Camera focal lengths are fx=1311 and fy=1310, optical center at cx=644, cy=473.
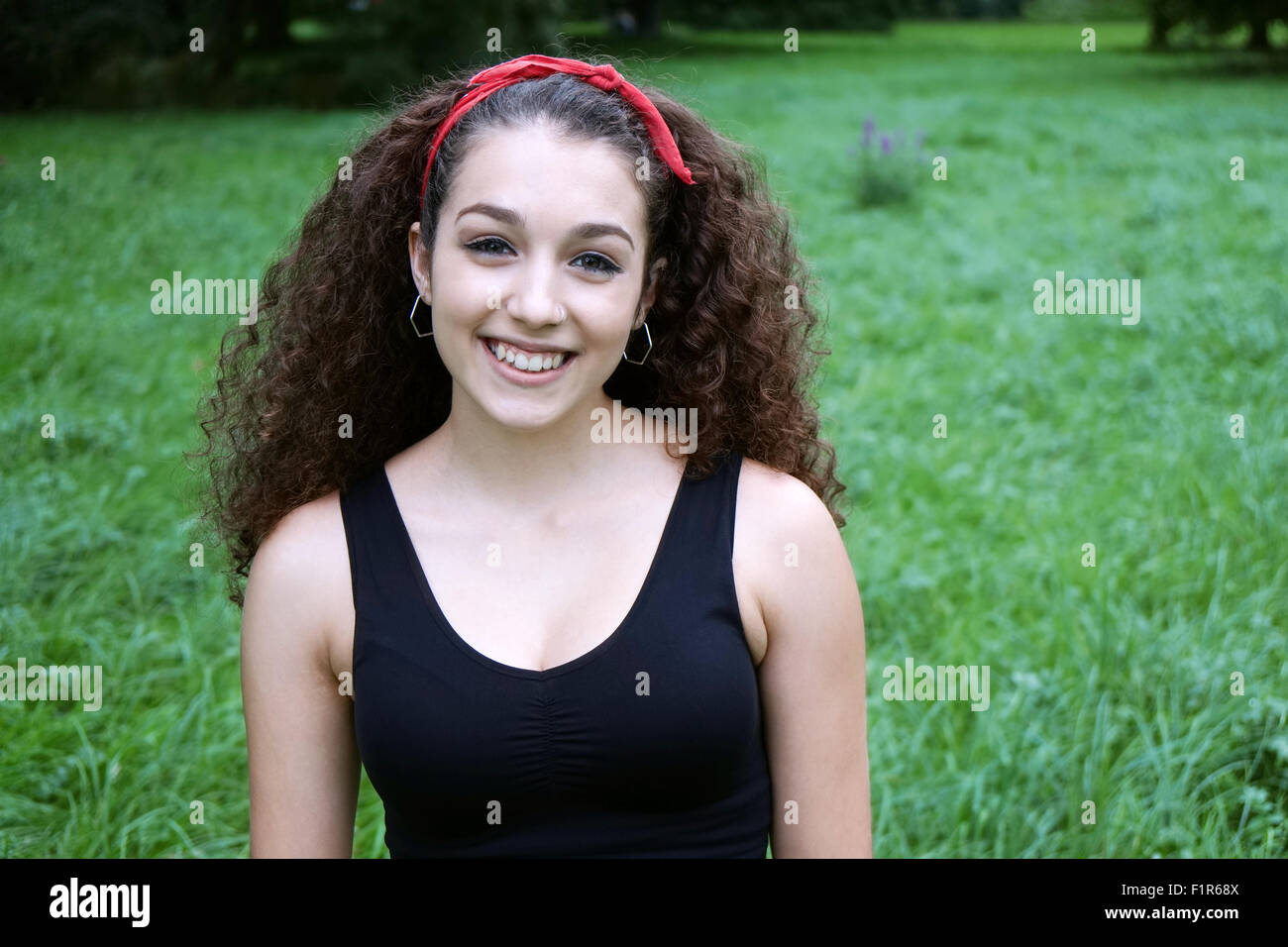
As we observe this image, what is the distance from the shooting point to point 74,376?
504 centimetres

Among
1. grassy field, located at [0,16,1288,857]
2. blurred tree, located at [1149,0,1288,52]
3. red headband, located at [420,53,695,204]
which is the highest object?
blurred tree, located at [1149,0,1288,52]

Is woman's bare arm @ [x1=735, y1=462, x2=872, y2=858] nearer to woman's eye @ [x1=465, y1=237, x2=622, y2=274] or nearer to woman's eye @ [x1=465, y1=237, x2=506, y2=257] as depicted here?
woman's eye @ [x1=465, y1=237, x2=622, y2=274]

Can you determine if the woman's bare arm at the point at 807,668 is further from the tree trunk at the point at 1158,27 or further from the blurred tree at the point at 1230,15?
the tree trunk at the point at 1158,27

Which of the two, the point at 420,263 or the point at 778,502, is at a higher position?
the point at 420,263

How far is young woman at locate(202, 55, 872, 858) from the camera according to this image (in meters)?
1.57

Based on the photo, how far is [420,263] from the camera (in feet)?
5.86

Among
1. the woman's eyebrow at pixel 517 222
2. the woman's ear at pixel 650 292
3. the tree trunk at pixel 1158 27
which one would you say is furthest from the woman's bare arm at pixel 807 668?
the tree trunk at pixel 1158 27

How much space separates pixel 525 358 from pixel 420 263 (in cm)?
28

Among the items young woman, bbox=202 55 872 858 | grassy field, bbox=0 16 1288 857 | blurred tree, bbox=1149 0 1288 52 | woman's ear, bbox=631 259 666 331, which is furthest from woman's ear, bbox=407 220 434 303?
blurred tree, bbox=1149 0 1288 52

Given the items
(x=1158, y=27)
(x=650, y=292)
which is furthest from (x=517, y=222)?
(x=1158, y=27)

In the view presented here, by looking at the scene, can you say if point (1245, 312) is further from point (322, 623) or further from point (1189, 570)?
point (322, 623)

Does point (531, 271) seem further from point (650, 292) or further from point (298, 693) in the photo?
point (298, 693)

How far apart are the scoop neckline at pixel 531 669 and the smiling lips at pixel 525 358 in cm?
24

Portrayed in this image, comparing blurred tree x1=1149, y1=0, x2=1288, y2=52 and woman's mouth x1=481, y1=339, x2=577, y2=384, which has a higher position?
blurred tree x1=1149, y1=0, x2=1288, y2=52
